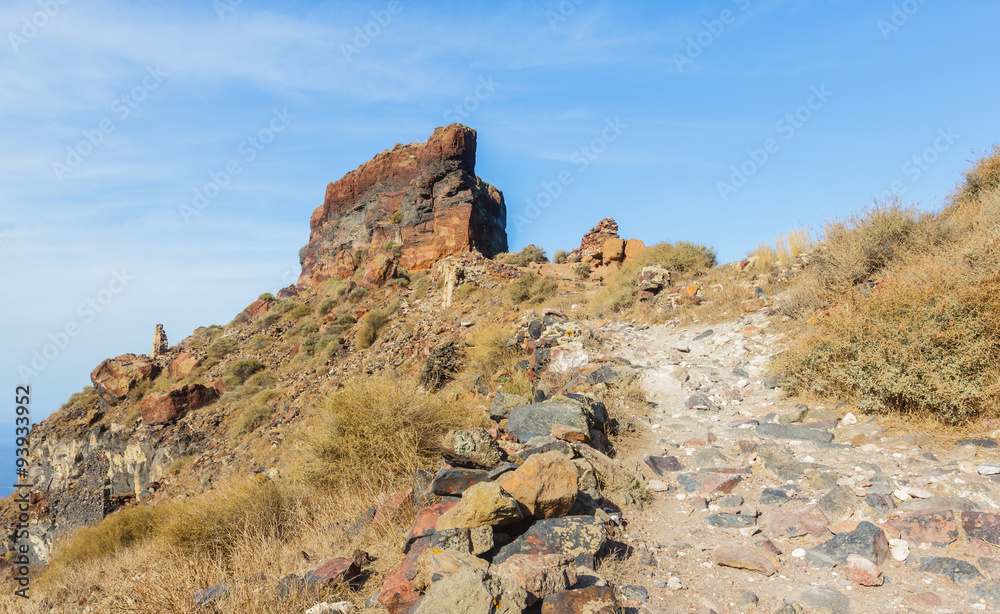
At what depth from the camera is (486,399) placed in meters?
7.82

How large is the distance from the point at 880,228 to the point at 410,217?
31.6m

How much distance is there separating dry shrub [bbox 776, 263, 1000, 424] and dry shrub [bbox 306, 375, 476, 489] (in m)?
4.41

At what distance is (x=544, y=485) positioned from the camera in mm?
3520

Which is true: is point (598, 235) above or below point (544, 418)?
above

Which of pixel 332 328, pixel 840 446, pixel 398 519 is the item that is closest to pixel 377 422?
pixel 398 519

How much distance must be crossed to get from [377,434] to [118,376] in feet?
82.4

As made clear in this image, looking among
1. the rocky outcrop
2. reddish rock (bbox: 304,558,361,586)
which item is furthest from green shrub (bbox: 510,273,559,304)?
reddish rock (bbox: 304,558,361,586)

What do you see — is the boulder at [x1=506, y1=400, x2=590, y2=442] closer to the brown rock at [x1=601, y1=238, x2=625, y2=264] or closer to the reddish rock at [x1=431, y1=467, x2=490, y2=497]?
the reddish rock at [x1=431, y1=467, x2=490, y2=497]

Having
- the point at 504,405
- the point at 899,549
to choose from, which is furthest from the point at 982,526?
the point at 504,405

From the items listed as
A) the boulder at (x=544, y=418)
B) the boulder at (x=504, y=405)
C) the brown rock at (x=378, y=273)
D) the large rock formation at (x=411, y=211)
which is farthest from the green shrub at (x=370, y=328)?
the boulder at (x=544, y=418)

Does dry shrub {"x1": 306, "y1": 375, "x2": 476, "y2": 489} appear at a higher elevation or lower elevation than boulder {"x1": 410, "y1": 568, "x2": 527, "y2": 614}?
higher

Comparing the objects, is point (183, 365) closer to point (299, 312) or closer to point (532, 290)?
point (299, 312)

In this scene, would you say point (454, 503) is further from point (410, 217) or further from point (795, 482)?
point (410, 217)

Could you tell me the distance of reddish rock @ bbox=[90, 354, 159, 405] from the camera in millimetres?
22969
